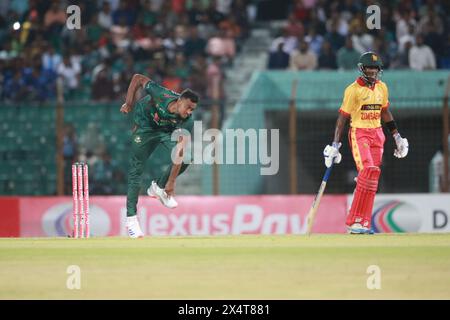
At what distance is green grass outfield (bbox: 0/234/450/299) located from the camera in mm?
10945

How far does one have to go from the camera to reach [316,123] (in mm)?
26078

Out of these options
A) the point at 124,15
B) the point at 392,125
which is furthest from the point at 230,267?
the point at 124,15

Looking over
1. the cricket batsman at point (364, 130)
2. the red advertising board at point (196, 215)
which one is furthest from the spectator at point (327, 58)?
the cricket batsman at point (364, 130)

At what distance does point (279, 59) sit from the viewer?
26906 millimetres

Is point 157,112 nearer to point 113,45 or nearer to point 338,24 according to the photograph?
point 113,45

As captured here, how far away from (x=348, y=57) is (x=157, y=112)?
34.1 feet

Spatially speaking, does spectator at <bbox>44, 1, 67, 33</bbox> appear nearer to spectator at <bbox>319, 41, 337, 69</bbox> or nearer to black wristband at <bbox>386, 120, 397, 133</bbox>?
spectator at <bbox>319, 41, 337, 69</bbox>

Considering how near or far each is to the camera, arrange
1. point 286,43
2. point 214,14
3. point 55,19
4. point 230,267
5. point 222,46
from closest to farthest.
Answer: point 230,267, point 286,43, point 222,46, point 214,14, point 55,19

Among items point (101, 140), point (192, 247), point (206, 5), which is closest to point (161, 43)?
point (206, 5)

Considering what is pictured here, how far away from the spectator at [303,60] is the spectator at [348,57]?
1.85 ft

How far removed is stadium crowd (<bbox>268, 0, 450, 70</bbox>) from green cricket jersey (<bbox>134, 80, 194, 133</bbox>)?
978 cm

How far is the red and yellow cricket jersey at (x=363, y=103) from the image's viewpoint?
651 inches
